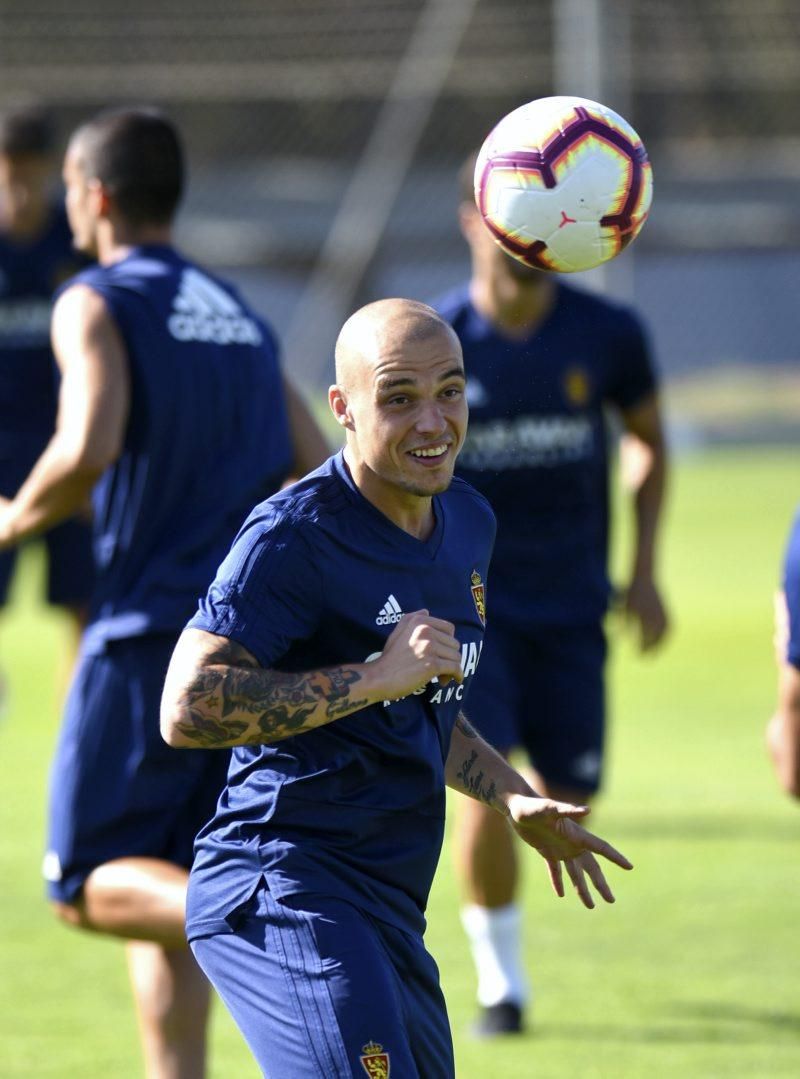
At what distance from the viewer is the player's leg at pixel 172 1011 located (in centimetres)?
441

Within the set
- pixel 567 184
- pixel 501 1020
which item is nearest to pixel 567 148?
pixel 567 184

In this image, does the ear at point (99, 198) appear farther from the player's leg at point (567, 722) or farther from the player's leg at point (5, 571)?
the player's leg at point (5, 571)

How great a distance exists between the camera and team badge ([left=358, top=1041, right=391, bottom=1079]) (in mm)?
3240

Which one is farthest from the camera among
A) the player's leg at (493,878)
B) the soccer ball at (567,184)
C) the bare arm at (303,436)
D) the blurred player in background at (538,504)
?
the blurred player in background at (538,504)

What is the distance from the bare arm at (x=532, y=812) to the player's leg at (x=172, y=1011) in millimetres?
1082

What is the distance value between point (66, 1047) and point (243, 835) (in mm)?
2337

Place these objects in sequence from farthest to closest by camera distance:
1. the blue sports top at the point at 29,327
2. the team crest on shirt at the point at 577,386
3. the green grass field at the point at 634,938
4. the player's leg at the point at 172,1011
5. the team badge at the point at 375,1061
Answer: the blue sports top at the point at 29,327, the team crest on shirt at the point at 577,386, the green grass field at the point at 634,938, the player's leg at the point at 172,1011, the team badge at the point at 375,1061

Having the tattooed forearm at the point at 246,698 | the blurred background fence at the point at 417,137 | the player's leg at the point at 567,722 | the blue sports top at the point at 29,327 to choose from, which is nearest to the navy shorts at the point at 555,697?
the player's leg at the point at 567,722

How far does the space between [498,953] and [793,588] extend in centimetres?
147

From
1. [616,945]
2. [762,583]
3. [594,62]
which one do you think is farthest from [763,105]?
[616,945]

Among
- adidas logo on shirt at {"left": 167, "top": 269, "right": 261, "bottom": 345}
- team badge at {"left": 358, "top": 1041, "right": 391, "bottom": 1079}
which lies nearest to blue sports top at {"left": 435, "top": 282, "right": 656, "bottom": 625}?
adidas logo on shirt at {"left": 167, "top": 269, "right": 261, "bottom": 345}

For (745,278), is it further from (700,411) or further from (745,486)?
(745,486)

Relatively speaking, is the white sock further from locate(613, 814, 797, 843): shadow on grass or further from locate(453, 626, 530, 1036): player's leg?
locate(613, 814, 797, 843): shadow on grass

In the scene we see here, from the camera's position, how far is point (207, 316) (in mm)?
4695
